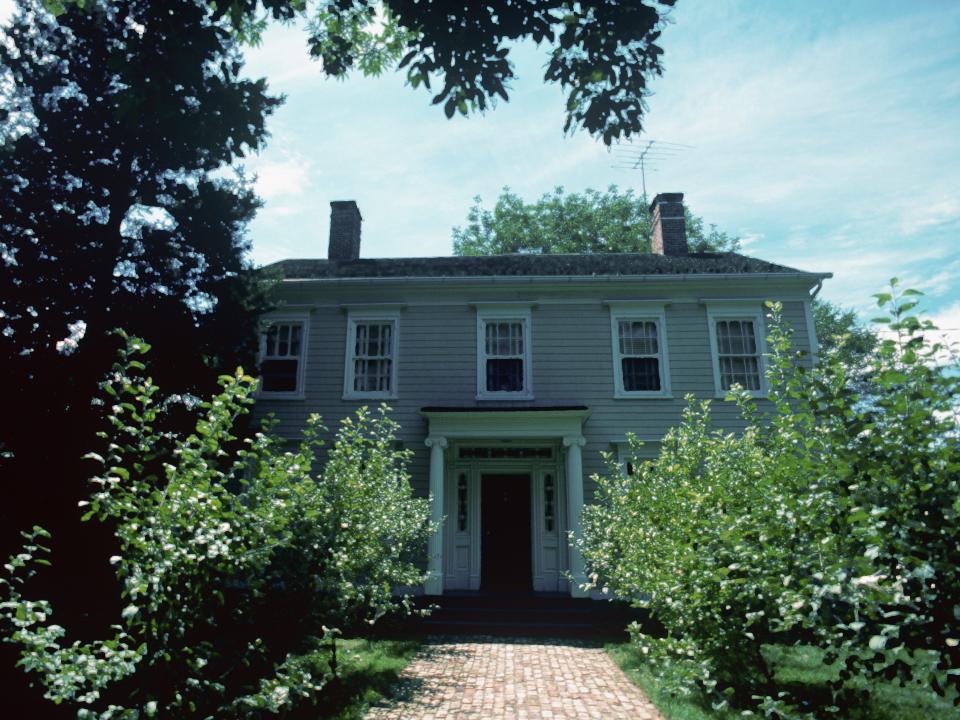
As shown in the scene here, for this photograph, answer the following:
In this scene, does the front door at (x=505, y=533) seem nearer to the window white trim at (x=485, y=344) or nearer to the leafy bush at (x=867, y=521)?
the window white trim at (x=485, y=344)

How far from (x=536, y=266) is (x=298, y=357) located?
6.72 m

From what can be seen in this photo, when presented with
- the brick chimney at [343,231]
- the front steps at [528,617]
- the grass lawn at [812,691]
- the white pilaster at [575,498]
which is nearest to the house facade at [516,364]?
the white pilaster at [575,498]

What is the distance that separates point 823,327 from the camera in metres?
30.2

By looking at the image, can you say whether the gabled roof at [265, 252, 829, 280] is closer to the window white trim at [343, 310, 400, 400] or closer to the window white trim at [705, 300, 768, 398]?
the window white trim at [705, 300, 768, 398]

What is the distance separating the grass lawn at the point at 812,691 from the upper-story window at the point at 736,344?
268 inches

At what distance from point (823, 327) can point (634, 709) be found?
2939cm

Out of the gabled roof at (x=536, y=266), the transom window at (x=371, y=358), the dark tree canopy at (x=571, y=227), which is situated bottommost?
the transom window at (x=371, y=358)

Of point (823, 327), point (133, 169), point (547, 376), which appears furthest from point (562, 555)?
point (823, 327)

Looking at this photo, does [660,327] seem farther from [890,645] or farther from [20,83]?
[20,83]

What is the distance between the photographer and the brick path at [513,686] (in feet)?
20.1

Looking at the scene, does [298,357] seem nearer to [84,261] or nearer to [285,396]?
[285,396]

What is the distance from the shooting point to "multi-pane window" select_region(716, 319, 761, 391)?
45.7 feet

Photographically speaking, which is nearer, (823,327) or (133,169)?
(133,169)

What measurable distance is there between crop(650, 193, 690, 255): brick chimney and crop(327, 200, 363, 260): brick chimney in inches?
350
